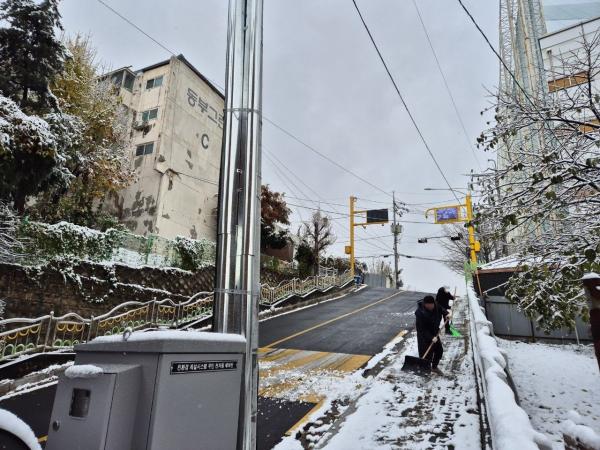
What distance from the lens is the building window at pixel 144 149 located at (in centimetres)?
2211

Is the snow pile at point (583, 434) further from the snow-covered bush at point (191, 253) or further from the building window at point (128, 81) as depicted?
the building window at point (128, 81)

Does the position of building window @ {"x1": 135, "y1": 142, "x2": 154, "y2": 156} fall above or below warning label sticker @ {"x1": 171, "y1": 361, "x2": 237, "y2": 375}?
above

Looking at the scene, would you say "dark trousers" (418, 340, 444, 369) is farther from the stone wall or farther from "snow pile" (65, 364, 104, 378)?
the stone wall

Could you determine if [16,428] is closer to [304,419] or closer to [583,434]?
[583,434]

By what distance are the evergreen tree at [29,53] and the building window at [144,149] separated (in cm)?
992

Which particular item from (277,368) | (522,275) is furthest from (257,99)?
(277,368)

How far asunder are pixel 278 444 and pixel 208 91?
2646cm

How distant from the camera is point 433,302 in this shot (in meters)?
8.25

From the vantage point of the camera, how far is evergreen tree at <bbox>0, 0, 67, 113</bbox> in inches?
451

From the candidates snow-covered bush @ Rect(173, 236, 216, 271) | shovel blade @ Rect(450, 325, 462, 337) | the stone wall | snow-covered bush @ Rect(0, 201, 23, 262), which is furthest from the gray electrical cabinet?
snow-covered bush @ Rect(173, 236, 216, 271)

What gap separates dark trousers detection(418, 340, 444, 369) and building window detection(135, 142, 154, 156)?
64.5ft

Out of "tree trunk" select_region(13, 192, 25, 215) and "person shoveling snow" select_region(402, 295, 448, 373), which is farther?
"tree trunk" select_region(13, 192, 25, 215)

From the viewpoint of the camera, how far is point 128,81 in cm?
2470

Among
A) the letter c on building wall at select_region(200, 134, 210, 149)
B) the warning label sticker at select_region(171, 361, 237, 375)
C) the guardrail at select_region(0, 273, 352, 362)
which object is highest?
the letter c on building wall at select_region(200, 134, 210, 149)
